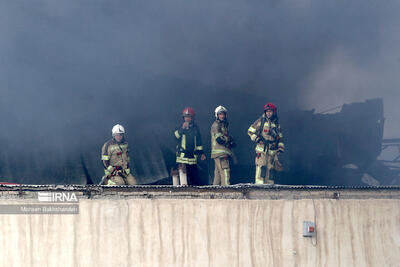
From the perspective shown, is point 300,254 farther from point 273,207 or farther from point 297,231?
point 273,207

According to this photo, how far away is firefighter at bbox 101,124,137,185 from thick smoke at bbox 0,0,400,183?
90cm

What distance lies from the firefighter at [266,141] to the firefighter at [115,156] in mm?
1966

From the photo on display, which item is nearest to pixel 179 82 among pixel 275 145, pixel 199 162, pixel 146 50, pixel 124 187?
pixel 146 50

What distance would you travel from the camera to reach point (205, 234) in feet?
15.3

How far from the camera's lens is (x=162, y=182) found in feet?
27.5

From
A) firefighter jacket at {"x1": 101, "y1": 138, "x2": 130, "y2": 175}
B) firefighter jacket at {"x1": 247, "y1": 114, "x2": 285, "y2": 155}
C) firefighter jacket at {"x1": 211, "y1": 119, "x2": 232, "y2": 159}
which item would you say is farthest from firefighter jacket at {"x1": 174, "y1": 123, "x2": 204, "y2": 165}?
firefighter jacket at {"x1": 101, "y1": 138, "x2": 130, "y2": 175}

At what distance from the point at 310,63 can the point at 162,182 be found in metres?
3.98

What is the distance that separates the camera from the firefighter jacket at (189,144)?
25.0 feet

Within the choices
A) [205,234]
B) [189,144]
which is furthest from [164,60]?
[205,234]

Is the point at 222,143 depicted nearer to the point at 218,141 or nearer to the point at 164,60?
the point at 218,141

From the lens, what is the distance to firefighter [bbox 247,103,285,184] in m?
7.46

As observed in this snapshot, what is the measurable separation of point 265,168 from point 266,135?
523mm

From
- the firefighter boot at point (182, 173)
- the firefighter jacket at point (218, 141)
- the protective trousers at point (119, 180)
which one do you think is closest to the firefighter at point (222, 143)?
the firefighter jacket at point (218, 141)

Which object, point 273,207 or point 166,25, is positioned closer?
point 273,207
